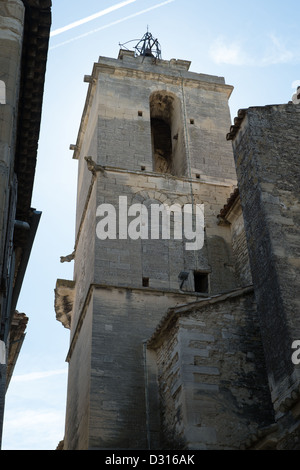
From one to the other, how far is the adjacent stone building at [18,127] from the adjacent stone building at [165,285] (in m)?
2.28

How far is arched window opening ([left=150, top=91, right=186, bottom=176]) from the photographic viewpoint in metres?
16.0

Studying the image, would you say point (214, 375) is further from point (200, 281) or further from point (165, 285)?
point (200, 281)

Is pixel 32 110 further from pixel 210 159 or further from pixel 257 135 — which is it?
pixel 210 159

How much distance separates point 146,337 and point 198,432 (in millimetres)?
3040

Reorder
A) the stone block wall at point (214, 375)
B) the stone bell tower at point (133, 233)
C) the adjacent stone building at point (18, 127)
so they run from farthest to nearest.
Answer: the stone bell tower at point (133, 233) < the stone block wall at point (214, 375) < the adjacent stone building at point (18, 127)

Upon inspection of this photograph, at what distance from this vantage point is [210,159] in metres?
15.4

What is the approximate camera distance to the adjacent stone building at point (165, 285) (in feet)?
29.2

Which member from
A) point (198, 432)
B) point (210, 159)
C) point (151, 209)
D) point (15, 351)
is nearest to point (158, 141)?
point (210, 159)

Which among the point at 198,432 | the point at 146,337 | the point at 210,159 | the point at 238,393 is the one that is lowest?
the point at 198,432

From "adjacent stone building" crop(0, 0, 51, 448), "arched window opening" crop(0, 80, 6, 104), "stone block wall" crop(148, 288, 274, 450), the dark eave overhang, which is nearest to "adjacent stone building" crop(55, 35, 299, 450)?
"stone block wall" crop(148, 288, 274, 450)
